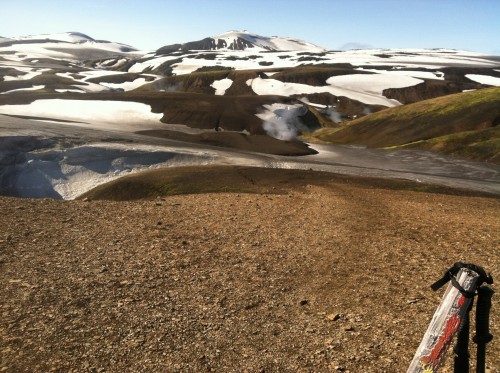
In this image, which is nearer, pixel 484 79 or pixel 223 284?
pixel 223 284

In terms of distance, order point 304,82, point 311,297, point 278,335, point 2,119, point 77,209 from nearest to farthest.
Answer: point 278,335 < point 311,297 < point 77,209 < point 2,119 < point 304,82

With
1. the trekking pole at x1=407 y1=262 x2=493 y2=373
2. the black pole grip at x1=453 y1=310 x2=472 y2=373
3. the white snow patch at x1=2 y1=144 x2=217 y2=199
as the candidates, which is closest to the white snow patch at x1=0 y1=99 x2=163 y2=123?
the white snow patch at x1=2 y1=144 x2=217 y2=199

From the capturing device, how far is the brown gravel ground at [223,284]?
33.4 ft

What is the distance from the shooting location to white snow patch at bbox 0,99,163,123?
8954 centimetres

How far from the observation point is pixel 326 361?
32.4 feet

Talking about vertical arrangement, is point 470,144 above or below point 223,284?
below

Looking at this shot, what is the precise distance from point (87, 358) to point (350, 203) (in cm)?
1856

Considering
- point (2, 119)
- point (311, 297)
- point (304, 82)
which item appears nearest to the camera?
point (311, 297)

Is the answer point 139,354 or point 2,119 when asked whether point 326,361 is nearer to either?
point 139,354

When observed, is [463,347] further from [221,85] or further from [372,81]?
[372,81]

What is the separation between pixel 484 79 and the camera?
16575cm

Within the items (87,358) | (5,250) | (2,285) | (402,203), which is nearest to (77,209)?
(5,250)

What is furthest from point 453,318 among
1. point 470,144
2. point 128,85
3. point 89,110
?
point 128,85

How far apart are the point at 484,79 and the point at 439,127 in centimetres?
10836
